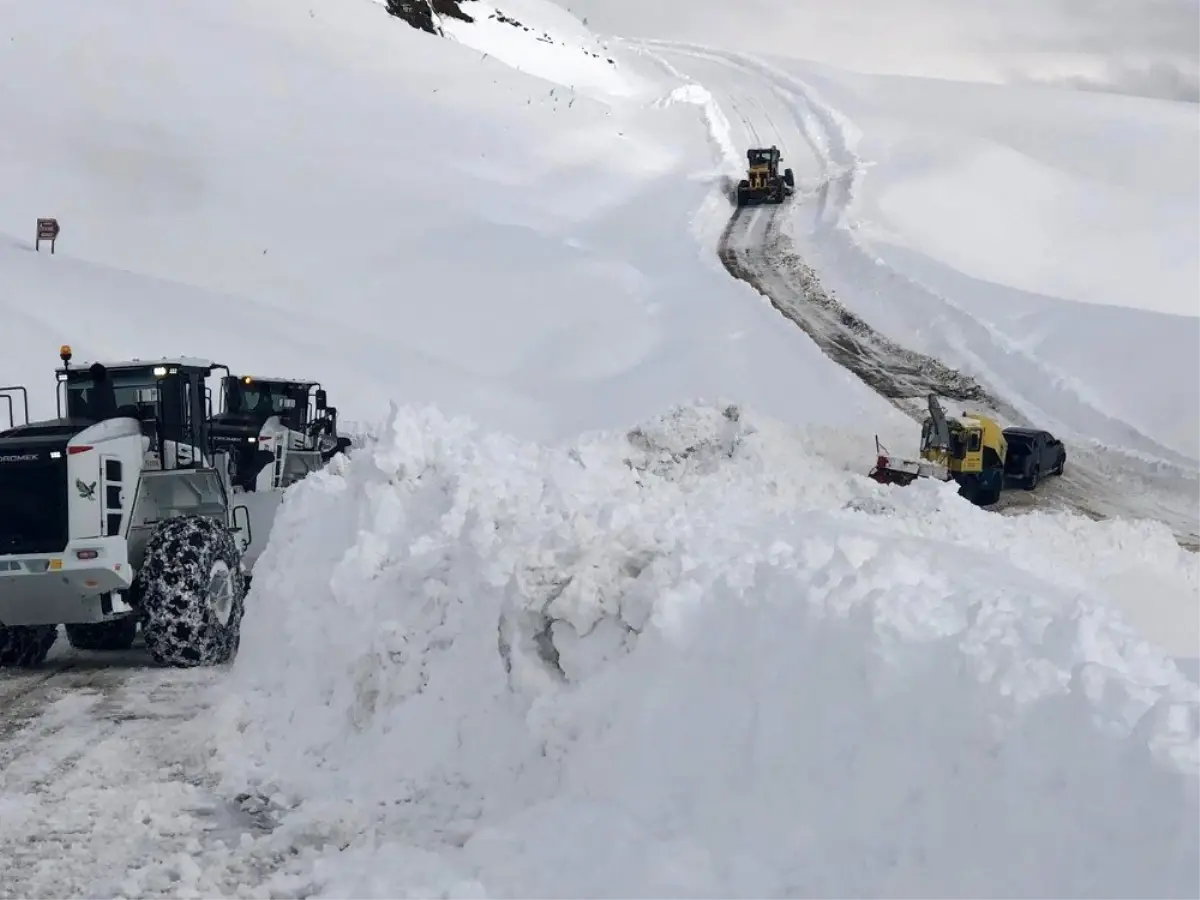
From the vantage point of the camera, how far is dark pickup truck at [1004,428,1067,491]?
1670cm

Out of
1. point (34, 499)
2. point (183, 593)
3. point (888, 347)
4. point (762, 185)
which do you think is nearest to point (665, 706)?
point (183, 593)

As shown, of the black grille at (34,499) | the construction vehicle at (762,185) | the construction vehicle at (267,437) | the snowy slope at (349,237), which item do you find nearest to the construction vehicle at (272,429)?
the construction vehicle at (267,437)

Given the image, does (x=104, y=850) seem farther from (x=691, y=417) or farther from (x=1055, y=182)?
(x=1055, y=182)

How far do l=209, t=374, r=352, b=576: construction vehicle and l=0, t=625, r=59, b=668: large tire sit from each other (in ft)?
7.26

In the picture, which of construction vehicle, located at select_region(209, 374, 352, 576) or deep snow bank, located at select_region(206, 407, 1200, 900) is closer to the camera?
deep snow bank, located at select_region(206, 407, 1200, 900)

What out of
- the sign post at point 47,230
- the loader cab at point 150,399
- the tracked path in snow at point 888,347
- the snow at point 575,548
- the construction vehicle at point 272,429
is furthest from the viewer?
the sign post at point 47,230

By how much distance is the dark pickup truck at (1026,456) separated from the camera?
16703 mm

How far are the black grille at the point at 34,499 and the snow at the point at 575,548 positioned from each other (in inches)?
47.9

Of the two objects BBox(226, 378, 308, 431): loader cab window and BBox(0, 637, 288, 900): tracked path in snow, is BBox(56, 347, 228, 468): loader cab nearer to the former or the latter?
BBox(0, 637, 288, 900): tracked path in snow

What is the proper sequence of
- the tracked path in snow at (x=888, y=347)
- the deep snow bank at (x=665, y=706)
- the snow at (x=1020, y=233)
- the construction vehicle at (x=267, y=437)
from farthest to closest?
1. the snow at (x=1020, y=233)
2. the tracked path in snow at (x=888, y=347)
3. the construction vehicle at (x=267, y=437)
4. the deep snow bank at (x=665, y=706)

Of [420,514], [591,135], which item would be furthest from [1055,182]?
[420,514]

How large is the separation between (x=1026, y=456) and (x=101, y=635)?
12749 mm

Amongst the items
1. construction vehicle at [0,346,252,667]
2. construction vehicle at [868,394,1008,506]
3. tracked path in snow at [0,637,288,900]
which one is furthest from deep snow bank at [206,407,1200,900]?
construction vehicle at [868,394,1008,506]

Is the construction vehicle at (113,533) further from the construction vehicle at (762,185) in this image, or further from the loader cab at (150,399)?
the construction vehicle at (762,185)
